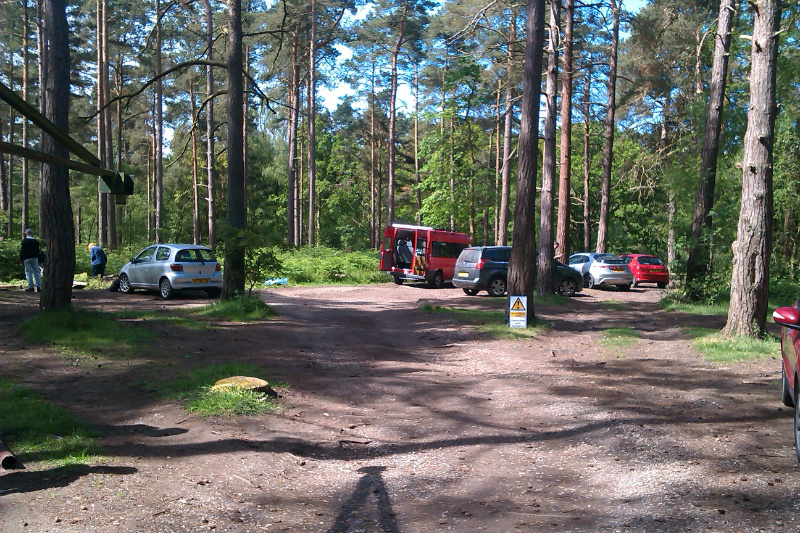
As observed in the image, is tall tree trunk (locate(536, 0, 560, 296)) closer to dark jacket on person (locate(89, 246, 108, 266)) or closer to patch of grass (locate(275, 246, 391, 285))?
patch of grass (locate(275, 246, 391, 285))

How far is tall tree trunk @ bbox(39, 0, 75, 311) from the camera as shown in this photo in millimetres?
12266

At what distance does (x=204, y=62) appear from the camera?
1538cm

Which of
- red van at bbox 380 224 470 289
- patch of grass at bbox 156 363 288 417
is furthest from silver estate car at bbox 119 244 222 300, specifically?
patch of grass at bbox 156 363 288 417

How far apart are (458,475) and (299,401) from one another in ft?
10.3

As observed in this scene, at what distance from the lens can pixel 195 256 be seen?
2028 cm

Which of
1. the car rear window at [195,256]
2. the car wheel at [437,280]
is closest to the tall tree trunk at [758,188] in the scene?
the car rear window at [195,256]

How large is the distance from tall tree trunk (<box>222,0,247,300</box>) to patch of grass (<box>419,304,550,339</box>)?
5.25 metres

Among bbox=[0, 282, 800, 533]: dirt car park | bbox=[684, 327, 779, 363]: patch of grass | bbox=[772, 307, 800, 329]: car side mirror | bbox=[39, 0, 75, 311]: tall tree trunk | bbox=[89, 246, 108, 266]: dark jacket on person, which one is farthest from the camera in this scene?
bbox=[89, 246, 108, 266]: dark jacket on person

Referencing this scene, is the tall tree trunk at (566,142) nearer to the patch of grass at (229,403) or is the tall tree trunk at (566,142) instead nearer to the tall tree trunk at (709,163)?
the tall tree trunk at (709,163)

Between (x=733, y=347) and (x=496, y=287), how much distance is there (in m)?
12.1

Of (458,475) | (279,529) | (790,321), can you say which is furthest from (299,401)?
(790,321)

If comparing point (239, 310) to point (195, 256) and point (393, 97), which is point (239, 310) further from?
point (393, 97)

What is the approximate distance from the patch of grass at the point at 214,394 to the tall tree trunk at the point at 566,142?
54.8 ft

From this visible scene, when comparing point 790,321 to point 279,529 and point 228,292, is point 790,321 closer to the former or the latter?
point 279,529
